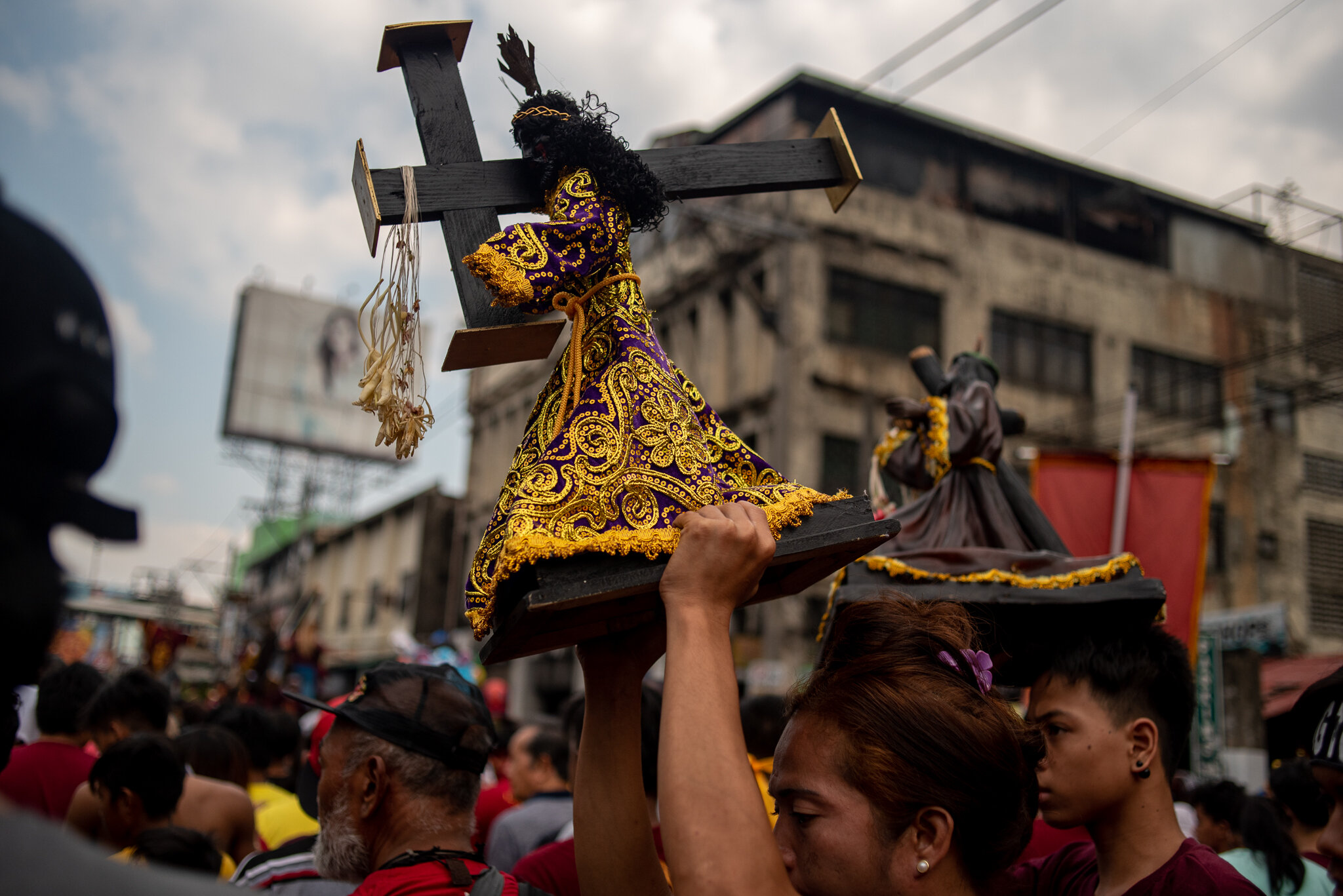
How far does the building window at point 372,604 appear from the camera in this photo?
114ft

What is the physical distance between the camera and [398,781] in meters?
2.65

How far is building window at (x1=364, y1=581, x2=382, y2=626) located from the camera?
34.6 metres

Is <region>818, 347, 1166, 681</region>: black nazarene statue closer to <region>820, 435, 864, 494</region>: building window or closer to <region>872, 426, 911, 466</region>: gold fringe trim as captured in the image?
<region>872, 426, 911, 466</region>: gold fringe trim

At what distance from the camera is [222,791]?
4.19m

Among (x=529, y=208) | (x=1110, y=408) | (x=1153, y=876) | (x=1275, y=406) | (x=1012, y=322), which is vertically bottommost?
(x=1153, y=876)

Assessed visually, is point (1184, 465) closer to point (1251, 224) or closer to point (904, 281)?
Answer: point (904, 281)

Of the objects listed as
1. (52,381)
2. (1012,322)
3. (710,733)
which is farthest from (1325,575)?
(52,381)

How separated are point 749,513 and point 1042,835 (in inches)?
93.5

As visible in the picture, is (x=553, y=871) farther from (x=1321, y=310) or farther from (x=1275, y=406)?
(x=1321, y=310)

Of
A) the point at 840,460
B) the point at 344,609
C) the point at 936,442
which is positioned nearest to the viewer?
the point at 936,442

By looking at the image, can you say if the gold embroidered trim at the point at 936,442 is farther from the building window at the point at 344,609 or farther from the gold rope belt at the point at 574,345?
the building window at the point at 344,609

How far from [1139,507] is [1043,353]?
653 inches

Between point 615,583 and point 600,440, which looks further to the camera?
point 600,440

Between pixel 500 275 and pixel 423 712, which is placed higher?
pixel 500 275
